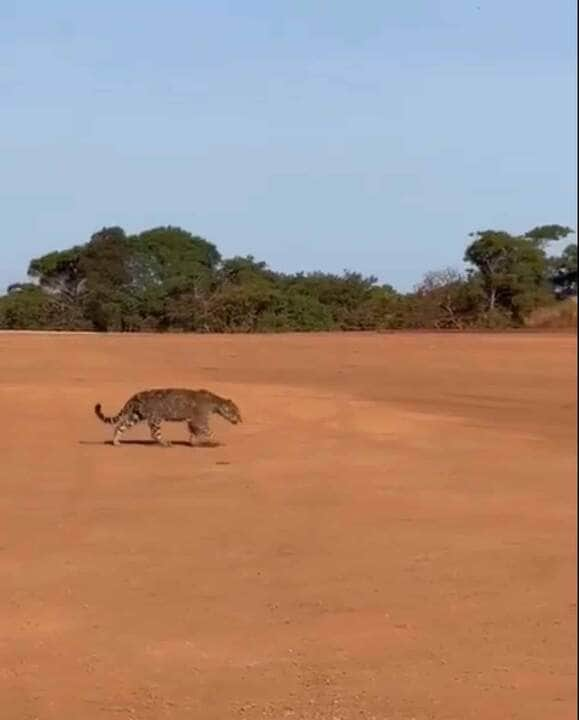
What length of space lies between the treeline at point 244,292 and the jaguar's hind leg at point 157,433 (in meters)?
1.85

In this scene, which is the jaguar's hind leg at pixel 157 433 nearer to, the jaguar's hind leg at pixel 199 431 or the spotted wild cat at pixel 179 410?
the spotted wild cat at pixel 179 410

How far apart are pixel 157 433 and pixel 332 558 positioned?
4.62 meters

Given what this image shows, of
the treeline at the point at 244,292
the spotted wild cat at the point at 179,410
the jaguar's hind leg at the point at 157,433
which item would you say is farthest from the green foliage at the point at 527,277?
the jaguar's hind leg at the point at 157,433

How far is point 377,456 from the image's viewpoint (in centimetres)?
1115

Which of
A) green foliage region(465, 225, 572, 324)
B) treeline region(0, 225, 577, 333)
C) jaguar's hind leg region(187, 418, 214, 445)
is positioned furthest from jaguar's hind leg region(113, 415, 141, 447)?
green foliage region(465, 225, 572, 324)

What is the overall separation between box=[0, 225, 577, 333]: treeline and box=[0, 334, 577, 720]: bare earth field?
0.11m

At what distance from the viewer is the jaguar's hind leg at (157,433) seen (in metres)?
13.0

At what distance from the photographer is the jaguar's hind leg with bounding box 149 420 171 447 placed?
13047 mm

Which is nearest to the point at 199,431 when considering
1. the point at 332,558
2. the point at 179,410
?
the point at 179,410

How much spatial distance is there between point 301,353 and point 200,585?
3.08m

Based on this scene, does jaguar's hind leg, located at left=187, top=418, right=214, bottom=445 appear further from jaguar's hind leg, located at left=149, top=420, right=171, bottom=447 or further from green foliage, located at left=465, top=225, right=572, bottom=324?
green foliage, located at left=465, top=225, right=572, bottom=324

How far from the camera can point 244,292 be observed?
1891cm

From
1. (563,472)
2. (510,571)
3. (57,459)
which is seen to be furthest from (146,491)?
(563,472)

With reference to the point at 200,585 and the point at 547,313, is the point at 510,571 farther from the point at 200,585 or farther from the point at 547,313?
the point at 547,313
